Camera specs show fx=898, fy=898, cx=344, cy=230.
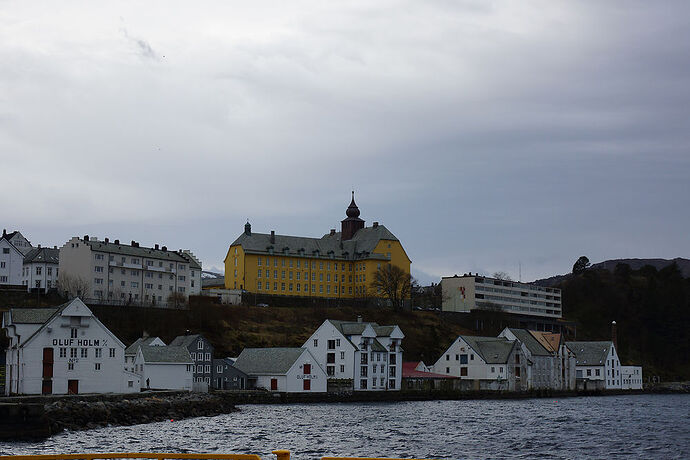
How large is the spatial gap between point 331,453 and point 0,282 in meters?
102

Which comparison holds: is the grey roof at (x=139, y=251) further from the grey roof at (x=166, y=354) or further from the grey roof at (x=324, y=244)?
the grey roof at (x=166, y=354)

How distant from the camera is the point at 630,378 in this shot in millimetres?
155500

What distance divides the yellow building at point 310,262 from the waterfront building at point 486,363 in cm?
4188

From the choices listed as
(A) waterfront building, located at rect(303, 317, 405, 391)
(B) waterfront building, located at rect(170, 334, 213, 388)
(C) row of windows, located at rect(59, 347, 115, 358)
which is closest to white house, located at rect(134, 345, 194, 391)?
(B) waterfront building, located at rect(170, 334, 213, 388)

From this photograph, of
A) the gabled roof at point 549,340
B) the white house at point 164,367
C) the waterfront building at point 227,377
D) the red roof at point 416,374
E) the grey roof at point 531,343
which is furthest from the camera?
the gabled roof at point 549,340

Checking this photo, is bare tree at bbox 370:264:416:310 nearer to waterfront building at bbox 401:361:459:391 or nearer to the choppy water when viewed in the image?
waterfront building at bbox 401:361:459:391

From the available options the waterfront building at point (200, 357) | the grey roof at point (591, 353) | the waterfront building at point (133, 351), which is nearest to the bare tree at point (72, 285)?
the waterfront building at point (133, 351)

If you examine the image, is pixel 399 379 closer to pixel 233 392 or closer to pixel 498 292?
pixel 233 392

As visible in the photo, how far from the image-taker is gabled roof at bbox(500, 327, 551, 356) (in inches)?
5335

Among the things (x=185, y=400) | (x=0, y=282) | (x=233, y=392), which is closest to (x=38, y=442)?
(x=185, y=400)

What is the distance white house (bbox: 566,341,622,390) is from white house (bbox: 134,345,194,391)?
7746 cm

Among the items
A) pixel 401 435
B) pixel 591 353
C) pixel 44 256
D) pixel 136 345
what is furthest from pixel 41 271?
pixel 401 435

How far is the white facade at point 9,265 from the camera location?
135625mm

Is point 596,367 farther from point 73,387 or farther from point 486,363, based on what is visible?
point 73,387
